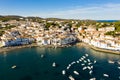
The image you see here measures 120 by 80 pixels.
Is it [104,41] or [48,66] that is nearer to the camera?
[48,66]

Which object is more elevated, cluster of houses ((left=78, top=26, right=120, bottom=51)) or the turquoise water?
cluster of houses ((left=78, top=26, right=120, bottom=51))

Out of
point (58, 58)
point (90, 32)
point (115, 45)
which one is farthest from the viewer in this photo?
point (90, 32)

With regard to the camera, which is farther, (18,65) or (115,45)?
(115,45)

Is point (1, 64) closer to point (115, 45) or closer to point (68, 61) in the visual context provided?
point (68, 61)

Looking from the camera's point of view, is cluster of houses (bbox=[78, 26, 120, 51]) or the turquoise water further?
cluster of houses (bbox=[78, 26, 120, 51])

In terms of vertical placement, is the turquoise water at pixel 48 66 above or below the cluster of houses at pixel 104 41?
below

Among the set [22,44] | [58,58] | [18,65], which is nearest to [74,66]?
[58,58]

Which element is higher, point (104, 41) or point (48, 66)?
point (104, 41)

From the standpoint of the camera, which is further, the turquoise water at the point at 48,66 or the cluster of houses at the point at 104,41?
the cluster of houses at the point at 104,41
